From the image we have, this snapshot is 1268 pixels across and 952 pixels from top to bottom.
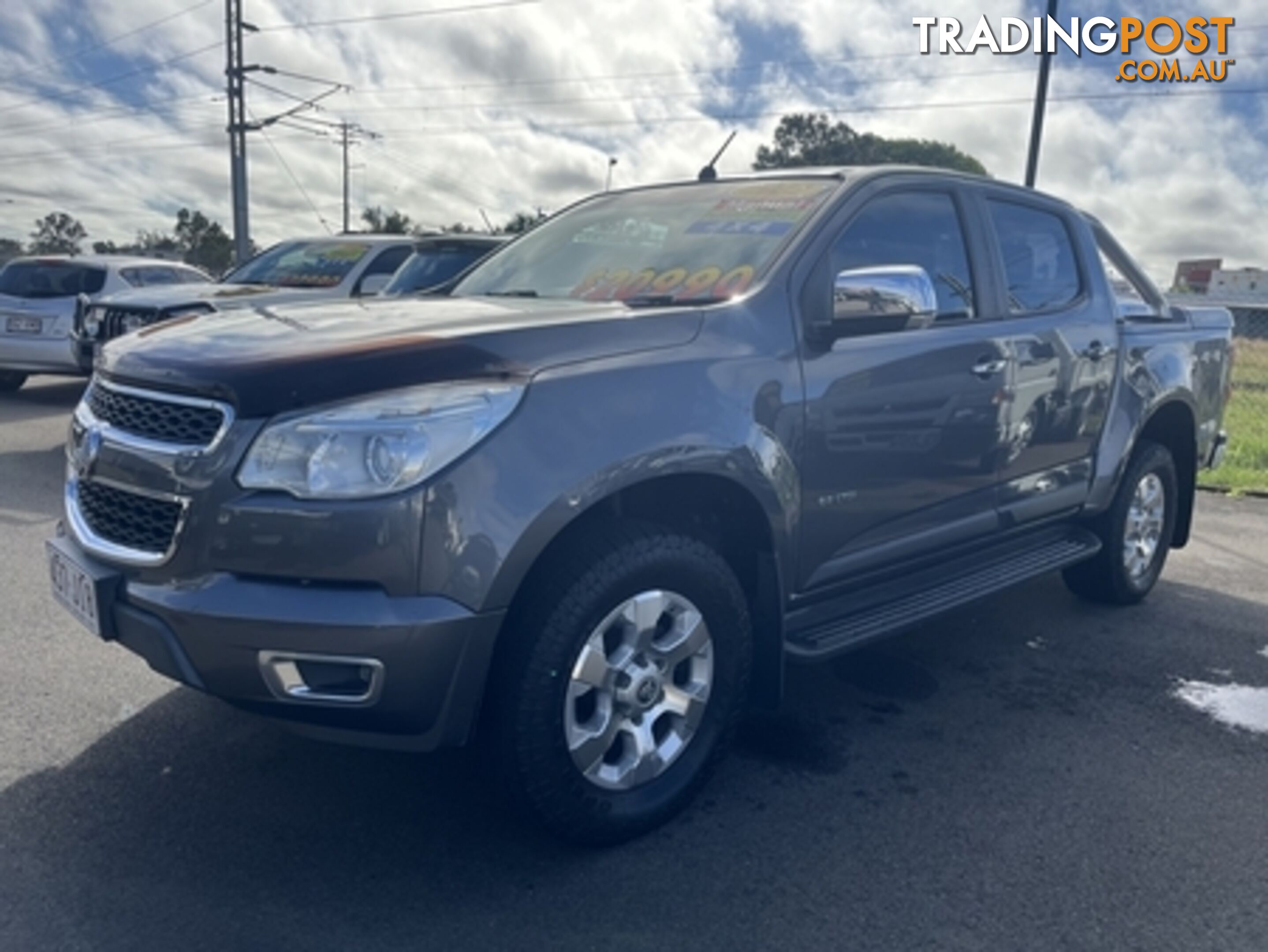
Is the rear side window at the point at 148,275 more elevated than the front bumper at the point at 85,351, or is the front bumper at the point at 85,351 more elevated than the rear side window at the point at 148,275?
the rear side window at the point at 148,275

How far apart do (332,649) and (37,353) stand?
396 inches

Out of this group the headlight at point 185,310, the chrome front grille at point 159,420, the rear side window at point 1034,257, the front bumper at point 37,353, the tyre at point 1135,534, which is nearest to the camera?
the chrome front grille at point 159,420

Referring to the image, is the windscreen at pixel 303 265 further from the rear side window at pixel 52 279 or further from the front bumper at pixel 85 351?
the rear side window at pixel 52 279

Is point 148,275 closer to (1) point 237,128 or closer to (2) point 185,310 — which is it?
(2) point 185,310

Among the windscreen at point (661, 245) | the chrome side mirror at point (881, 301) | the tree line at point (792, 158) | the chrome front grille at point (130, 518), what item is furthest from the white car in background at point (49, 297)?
the tree line at point (792, 158)

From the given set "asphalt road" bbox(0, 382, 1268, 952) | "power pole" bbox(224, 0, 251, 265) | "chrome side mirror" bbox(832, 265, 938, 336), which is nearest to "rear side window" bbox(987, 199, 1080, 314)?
"chrome side mirror" bbox(832, 265, 938, 336)

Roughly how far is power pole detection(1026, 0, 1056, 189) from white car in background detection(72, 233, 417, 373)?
818 centimetres

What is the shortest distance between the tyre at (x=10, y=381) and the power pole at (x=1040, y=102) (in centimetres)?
1197

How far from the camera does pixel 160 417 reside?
2711mm

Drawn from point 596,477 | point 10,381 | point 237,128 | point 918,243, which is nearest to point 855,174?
point 918,243

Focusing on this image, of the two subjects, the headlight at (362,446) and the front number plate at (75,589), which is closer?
the headlight at (362,446)

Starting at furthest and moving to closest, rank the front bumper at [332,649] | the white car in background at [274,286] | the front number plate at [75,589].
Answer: the white car in background at [274,286] → the front number plate at [75,589] → the front bumper at [332,649]

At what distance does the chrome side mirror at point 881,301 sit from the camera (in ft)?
10.4

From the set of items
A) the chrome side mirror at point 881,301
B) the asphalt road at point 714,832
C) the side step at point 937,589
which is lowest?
the asphalt road at point 714,832
